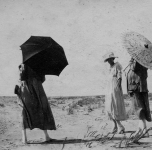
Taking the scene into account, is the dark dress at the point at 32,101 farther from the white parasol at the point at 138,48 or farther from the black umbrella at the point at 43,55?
the white parasol at the point at 138,48

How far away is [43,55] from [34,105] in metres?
1.18

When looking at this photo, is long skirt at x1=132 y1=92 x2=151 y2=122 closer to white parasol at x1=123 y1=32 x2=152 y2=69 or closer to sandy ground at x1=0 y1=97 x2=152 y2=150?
sandy ground at x1=0 y1=97 x2=152 y2=150

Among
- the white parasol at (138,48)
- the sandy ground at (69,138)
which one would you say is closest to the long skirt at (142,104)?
the sandy ground at (69,138)

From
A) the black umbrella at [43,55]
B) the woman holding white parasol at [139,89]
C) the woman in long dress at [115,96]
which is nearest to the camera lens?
the black umbrella at [43,55]

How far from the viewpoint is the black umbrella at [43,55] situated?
5863 mm

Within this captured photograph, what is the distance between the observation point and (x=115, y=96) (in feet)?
25.5

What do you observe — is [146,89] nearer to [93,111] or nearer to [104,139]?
[104,139]

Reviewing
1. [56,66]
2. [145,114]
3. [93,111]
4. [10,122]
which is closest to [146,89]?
[145,114]

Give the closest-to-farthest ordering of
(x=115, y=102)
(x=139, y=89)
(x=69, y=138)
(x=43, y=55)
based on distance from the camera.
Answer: (x=43, y=55), (x=139, y=89), (x=69, y=138), (x=115, y=102)

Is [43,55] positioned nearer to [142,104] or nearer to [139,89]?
[139,89]

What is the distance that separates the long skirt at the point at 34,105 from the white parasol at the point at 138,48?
215cm

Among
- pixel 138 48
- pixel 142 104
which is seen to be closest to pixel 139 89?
pixel 142 104

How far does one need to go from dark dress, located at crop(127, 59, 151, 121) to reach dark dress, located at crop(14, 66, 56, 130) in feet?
6.80

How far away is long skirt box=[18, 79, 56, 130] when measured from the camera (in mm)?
6328
